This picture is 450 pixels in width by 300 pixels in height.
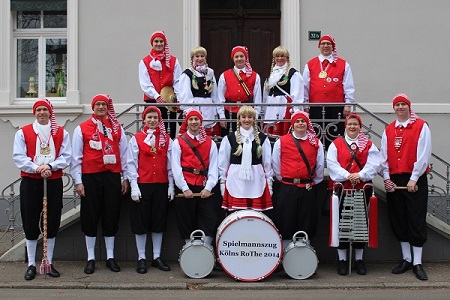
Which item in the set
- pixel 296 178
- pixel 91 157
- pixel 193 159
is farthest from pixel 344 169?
pixel 91 157

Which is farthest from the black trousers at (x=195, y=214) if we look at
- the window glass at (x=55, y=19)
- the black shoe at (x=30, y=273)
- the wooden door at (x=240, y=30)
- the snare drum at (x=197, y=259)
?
the window glass at (x=55, y=19)

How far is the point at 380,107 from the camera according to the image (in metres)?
12.0

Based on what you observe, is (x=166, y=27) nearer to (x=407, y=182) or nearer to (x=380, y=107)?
(x=380, y=107)

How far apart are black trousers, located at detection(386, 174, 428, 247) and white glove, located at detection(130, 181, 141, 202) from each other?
3.22 m

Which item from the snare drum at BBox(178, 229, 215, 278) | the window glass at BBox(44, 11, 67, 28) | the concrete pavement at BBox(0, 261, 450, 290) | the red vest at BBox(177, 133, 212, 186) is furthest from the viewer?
the window glass at BBox(44, 11, 67, 28)

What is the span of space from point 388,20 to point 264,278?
18.8 ft

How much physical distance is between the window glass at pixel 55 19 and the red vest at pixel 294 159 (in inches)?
222

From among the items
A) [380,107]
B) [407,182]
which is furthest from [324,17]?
[407,182]

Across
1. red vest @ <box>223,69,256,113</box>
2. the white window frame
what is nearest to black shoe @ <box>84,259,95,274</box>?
red vest @ <box>223,69,256,113</box>

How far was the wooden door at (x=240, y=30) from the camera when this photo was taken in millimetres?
12688

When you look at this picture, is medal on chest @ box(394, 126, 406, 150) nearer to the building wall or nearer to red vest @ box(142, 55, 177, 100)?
the building wall

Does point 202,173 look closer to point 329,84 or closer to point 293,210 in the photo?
point 293,210

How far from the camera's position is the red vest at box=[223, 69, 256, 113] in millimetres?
9859

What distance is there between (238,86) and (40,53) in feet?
15.1
